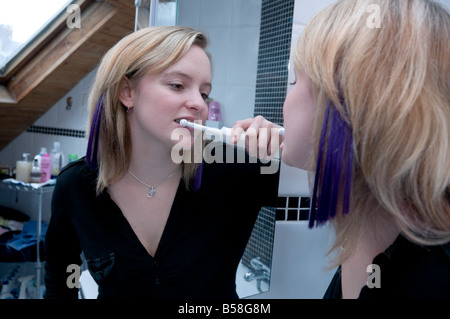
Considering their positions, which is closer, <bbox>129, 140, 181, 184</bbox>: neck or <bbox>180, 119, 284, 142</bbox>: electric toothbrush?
<bbox>180, 119, 284, 142</bbox>: electric toothbrush

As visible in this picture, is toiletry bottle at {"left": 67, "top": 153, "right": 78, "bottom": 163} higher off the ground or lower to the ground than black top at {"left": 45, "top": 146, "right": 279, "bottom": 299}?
higher

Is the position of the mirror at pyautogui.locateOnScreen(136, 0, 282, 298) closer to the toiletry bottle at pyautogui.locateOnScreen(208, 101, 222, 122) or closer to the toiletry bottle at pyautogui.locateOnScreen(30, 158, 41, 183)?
the toiletry bottle at pyautogui.locateOnScreen(208, 101, 222, 122)

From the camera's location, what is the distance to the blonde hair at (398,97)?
437mm

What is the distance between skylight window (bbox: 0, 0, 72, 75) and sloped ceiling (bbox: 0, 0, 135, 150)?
9 cm

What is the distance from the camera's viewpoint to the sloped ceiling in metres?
1.70

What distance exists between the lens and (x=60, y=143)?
2320 millimetres

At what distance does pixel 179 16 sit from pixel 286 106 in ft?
1.28

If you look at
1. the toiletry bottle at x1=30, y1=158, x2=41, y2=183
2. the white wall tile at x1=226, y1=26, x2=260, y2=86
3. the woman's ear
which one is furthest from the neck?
the toiletry bottle at x1=30, y1=158, x2=41, y2=183

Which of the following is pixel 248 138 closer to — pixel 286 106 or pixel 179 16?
pixel 286 106

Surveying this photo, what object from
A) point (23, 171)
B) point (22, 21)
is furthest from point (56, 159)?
point (22, 21)

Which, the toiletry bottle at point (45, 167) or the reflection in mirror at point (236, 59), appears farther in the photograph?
the toiletry bottle at point (45, 167)

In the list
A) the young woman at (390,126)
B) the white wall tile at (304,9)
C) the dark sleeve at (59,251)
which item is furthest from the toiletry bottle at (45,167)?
the young woman at (390,126)

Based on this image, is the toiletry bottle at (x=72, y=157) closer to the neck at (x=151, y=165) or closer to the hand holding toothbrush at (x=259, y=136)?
the neck at (x=151, y=165)

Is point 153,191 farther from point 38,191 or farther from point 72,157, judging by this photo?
point 72,157
